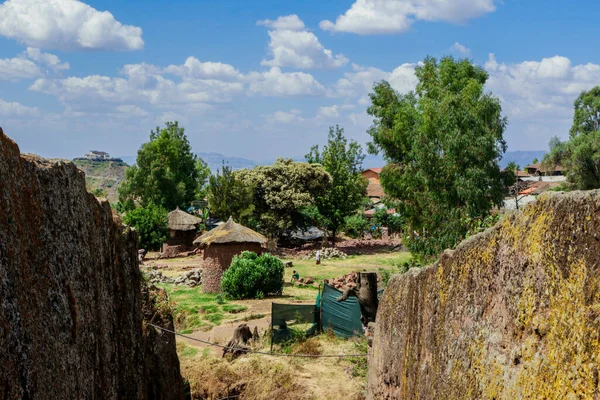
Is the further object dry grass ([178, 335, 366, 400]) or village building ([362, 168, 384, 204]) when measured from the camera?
village building ([362, 168, 384, 204])

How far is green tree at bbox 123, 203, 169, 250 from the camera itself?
36.9 meters

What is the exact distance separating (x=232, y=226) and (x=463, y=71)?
13.8 meters

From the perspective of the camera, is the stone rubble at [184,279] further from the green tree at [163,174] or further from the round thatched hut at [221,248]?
the green tree at [163,174]

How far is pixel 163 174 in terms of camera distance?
48.0 meters

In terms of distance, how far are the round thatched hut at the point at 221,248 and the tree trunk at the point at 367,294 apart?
31.1 ft

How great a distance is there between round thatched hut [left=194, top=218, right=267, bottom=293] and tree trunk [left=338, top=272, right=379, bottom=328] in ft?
31.1

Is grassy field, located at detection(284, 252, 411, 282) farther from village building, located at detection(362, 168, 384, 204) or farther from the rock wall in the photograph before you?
village building, located at detection(362, 168, 384, 204)

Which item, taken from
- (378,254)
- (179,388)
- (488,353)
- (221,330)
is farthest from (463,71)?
(488,353)

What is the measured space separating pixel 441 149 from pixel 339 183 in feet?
58.6

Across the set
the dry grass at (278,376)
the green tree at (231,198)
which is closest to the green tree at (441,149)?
the dry grass at (278,376)

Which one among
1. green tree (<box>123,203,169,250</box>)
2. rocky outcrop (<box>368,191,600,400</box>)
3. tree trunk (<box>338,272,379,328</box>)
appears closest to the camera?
rocky outcrop (<box>368,191,600,400</box>)

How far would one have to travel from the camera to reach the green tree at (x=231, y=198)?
3822 cm

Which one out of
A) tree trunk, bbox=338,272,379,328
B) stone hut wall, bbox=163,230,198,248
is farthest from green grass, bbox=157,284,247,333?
stone hut wall, bbox=163,230,198,248

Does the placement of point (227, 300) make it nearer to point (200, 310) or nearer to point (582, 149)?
point (200, 310)
